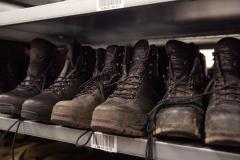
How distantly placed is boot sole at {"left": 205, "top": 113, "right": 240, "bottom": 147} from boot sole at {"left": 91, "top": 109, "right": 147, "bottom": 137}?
137mm

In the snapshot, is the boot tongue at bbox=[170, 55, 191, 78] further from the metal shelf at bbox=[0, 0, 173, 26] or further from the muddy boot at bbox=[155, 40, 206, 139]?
the metal shelf at bbox=[0, 0, 173, 26]

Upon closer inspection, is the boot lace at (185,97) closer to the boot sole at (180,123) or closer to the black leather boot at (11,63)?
the boot sole at (180,123)

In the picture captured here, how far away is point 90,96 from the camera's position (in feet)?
2.34

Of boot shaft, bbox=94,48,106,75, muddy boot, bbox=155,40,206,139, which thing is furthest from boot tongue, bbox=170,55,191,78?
boot shaft, bbox=94,48,106,75

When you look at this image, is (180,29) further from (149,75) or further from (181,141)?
(181,141)

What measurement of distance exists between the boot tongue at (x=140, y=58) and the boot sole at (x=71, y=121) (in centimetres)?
15

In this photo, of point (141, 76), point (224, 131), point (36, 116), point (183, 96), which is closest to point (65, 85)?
point (36, 116)

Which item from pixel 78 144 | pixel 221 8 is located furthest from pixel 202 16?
pixel 78 144

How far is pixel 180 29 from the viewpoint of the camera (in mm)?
955

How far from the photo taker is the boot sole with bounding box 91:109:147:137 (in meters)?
0.58

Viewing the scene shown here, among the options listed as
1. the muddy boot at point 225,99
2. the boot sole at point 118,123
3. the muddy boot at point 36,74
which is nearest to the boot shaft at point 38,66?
the muddy boot at point 36,74

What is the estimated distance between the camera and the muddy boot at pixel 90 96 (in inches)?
25.9

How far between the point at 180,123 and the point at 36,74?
48cm

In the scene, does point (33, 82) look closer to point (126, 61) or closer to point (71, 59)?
point (71, 59)
